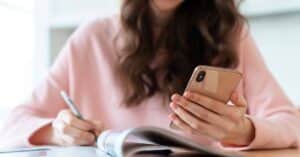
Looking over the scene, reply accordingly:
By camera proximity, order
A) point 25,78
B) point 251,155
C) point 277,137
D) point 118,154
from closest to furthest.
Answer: point 118,154 → point 251,155 → point 277,137 → point 25,78

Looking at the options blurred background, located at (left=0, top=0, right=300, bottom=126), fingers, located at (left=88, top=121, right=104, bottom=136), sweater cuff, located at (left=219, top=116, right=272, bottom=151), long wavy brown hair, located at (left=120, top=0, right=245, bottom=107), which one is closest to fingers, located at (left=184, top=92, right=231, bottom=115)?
sweater cuff, located at (left=219, top=116, right=272, bottom=151)

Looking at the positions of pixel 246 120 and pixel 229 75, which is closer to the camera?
pixel 229 75

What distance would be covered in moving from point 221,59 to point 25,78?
1.37 meters

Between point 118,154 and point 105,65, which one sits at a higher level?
point 105,65

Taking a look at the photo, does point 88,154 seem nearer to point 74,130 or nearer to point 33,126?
point 74,130

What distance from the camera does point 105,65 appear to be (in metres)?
1.34

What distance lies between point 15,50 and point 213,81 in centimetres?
172

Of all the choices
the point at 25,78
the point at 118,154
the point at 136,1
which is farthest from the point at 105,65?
the point at 25,78

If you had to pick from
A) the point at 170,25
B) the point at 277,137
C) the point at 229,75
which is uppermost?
the point at 170,25

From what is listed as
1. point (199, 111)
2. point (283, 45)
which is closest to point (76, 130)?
point (199, 111)

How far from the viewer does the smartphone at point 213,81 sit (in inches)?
30.2

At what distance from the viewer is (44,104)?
127 centimetres

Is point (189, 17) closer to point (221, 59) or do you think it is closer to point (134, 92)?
point (221, 59)

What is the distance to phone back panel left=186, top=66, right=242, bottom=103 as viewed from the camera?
770mm
